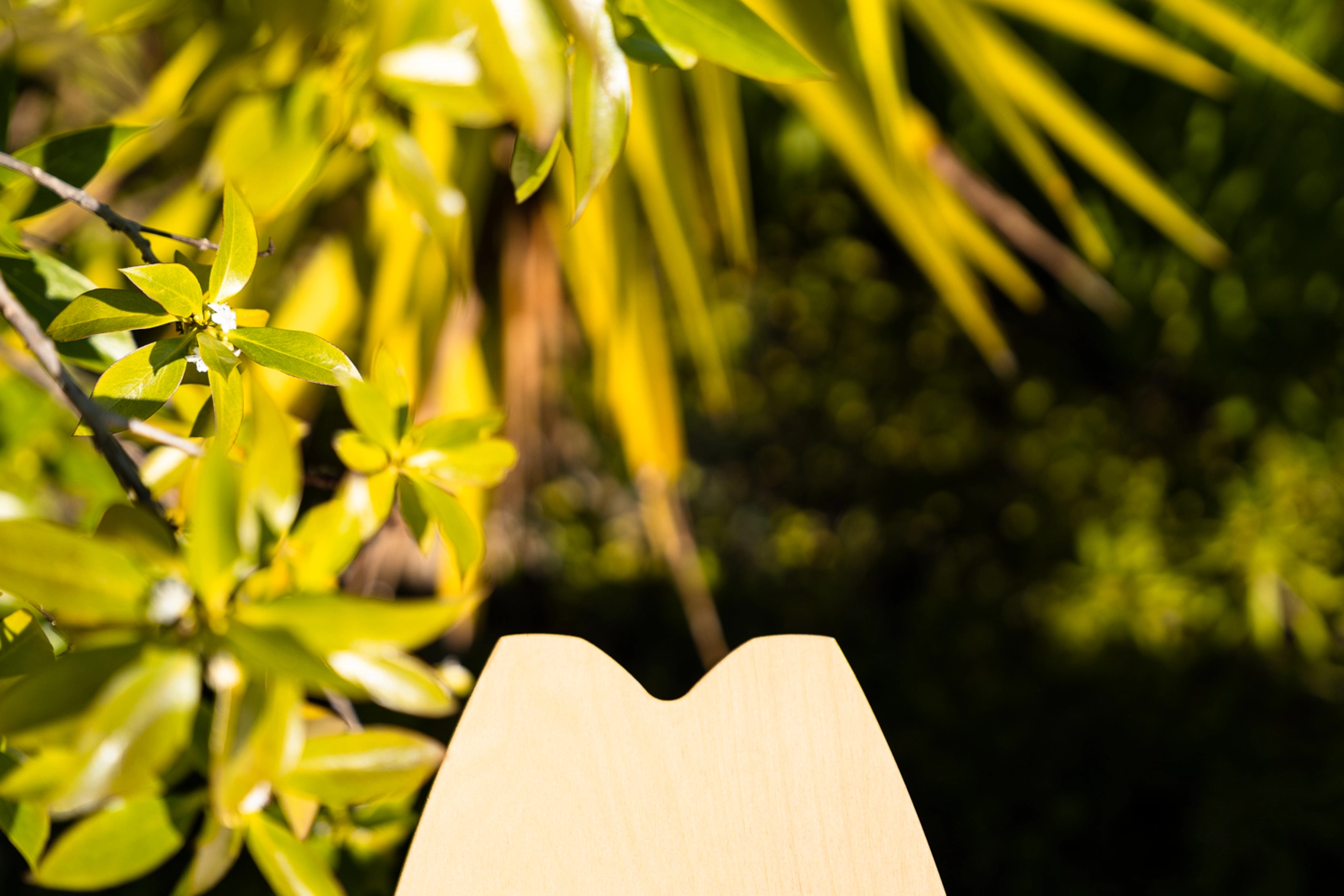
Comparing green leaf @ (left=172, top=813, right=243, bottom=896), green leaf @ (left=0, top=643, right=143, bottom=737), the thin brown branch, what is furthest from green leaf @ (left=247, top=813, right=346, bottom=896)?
the thin brown branch

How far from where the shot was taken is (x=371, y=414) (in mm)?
303

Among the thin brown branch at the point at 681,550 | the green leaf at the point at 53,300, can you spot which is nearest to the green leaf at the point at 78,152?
the green leaf at the point at 53,300

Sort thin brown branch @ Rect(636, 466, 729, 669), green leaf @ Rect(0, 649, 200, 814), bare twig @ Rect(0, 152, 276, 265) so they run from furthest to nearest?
1. thin brown branch @ Rect(636, 466, 729, 669)
2. bare twig @ Rect(0, 152, 276, 265)
3. green leaf @ Rect(0, 649, 200, 814)

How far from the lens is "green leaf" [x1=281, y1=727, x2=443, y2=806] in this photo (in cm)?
27

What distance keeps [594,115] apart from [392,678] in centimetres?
19

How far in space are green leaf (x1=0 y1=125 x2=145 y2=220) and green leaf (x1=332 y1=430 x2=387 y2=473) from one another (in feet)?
0.59

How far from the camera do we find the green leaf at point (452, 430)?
0.33 metres

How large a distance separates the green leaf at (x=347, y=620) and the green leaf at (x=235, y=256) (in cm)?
12

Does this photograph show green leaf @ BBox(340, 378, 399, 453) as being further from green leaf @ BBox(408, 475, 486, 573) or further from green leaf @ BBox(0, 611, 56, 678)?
green leaf @ BBox(0, 611, 56, 678)

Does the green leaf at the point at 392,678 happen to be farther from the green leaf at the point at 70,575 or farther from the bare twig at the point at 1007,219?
the bare twig at the point at 1007,219

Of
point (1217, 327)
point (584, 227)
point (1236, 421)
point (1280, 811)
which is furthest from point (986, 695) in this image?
point (584, 227)

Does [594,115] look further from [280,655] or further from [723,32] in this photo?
[280,655]

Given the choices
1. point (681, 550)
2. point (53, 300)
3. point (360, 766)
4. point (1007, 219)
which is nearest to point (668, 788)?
point (360, 766)

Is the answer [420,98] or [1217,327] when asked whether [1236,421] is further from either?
[420,98]
